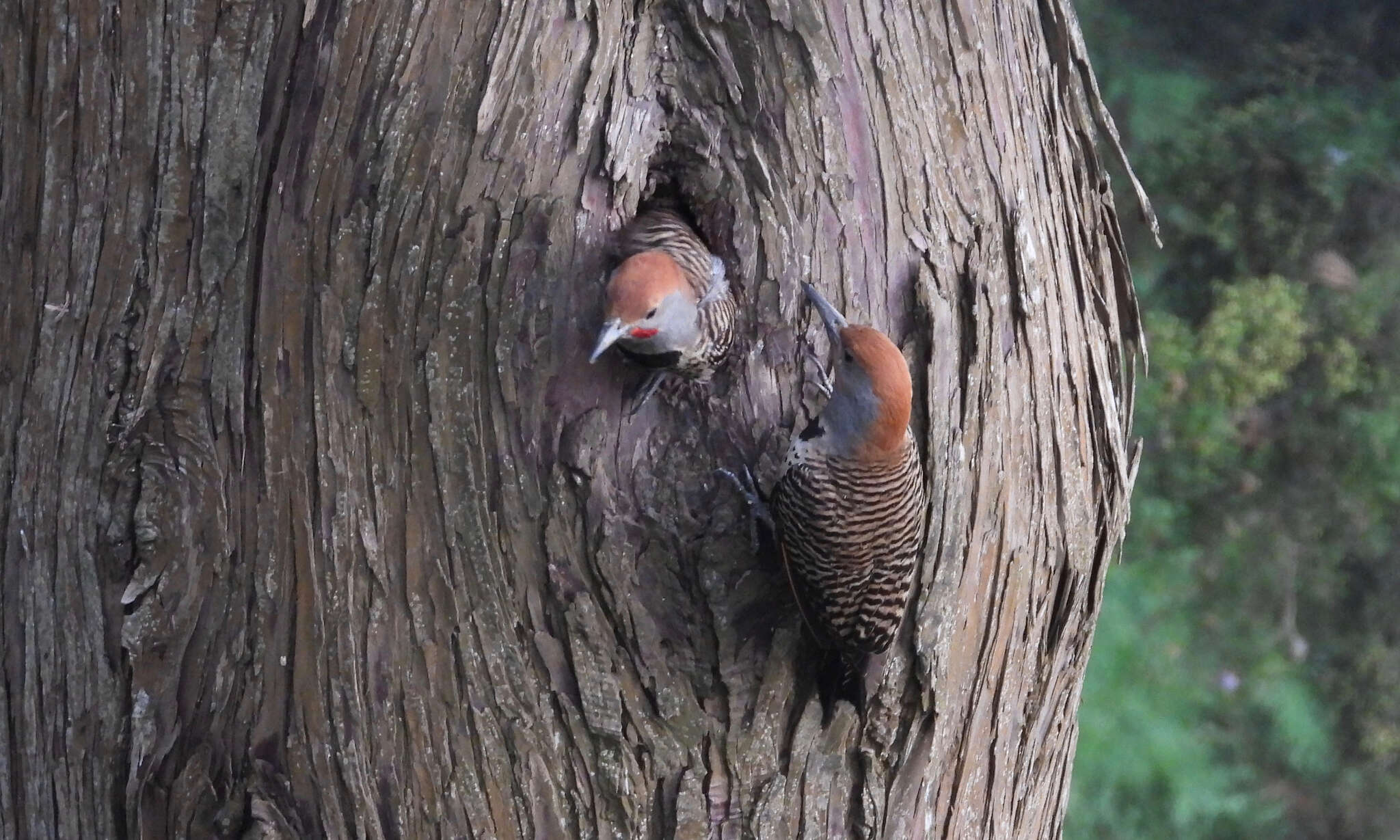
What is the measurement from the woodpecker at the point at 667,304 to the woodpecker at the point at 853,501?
0.16 m

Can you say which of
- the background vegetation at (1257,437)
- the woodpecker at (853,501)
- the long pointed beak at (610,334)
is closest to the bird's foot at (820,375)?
the woodpecker at (853,501)

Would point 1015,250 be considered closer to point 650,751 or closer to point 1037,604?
point 1037,604

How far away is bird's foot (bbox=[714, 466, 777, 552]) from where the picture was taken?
6.51 ft

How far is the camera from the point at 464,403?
1933 mm

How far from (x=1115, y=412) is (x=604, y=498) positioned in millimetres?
1061

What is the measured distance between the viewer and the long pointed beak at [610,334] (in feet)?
6.07

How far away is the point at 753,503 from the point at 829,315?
0.33 m

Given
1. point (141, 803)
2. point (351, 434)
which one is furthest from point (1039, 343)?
point (141, 803)

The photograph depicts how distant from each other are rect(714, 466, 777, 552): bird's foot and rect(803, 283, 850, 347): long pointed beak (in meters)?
0.26

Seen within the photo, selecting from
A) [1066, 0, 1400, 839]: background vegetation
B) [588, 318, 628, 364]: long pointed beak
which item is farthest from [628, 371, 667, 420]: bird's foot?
[1066, 0, 1400, 839]: background vegetation

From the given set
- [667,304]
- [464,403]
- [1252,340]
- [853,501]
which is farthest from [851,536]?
[1252,340]

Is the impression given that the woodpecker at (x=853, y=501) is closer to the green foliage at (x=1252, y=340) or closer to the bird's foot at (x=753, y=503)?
the bird's foot at (x=753, y=503)

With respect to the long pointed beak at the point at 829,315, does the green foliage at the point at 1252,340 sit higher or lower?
higher

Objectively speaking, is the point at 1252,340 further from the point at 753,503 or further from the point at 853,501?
the point at 753,503
